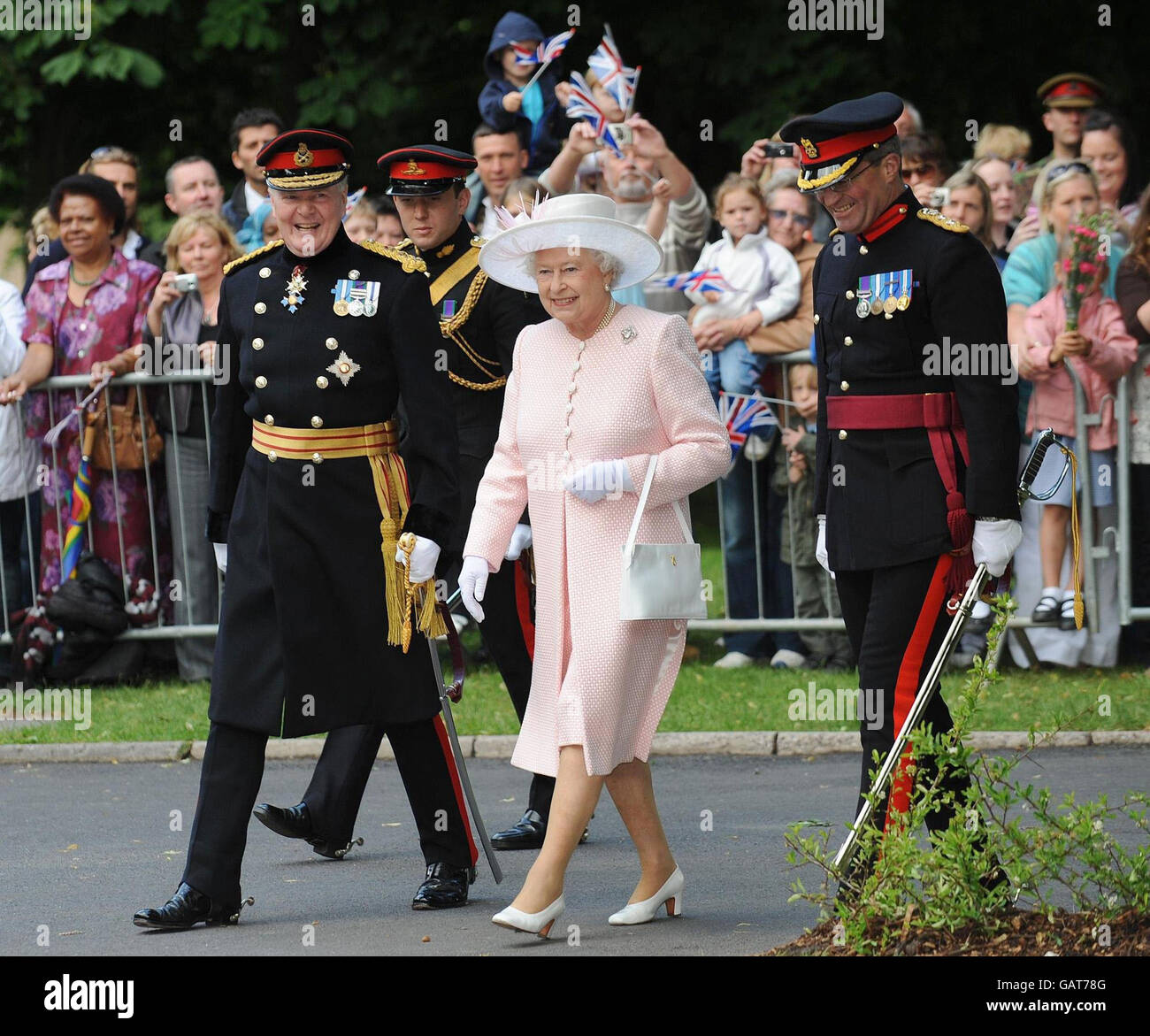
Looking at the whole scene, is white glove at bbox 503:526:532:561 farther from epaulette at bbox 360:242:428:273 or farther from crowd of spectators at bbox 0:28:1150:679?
crowd of spectators at bbox 0:28:1150:679

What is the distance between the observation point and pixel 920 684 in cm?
618

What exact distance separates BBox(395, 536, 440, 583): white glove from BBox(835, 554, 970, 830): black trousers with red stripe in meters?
1.28

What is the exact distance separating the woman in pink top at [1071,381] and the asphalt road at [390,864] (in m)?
1.68

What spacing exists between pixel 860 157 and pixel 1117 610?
4939 millimetres

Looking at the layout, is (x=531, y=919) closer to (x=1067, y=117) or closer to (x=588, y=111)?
(x=588, y=111)

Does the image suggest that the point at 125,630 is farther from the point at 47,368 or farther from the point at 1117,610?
the point at 1117,610

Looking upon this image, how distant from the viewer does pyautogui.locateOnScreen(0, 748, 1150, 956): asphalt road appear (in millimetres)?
6305

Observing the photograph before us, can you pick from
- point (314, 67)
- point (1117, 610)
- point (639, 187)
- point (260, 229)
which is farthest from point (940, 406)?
point (314, 67)

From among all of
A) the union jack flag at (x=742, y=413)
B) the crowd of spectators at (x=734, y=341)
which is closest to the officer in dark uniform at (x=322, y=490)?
the union jack flag at (x=742, y=413)

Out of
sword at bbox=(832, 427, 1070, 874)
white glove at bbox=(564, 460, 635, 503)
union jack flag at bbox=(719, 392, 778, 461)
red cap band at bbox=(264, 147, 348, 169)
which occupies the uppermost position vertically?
red cap band at bbox=(264, 147, 348, 169)

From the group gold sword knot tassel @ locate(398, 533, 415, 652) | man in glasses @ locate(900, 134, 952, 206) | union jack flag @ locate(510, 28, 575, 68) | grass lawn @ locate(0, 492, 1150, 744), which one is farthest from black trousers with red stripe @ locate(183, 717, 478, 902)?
union jack flag @ locate(510, 28, 575, 68)

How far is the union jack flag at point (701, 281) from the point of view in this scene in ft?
36.4

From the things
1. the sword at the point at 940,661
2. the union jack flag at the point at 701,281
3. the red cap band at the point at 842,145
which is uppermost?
the union jack flag at the point at 701,281

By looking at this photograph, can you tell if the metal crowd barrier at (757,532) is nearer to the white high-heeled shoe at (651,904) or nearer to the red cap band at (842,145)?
the white high-heeled shoe at (651,904)
